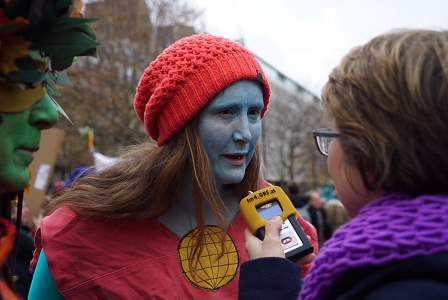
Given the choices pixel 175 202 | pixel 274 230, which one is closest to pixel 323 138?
pixel 274 230

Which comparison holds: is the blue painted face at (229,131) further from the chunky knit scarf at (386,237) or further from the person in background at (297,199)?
the person in background at (297,199)

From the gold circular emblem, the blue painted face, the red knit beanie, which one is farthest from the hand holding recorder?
the red knit beanie

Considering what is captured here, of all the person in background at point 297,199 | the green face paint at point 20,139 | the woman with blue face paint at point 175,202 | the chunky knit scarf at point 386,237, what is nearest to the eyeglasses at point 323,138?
the chunky knit scarf at point 386,237

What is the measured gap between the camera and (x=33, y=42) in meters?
1.26

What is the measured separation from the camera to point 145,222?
221 centimetres

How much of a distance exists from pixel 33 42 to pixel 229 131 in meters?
1.03

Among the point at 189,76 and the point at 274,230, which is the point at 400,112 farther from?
the point at 189,76

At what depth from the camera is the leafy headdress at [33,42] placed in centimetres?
117

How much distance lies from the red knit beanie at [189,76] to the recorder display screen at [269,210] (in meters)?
0.52

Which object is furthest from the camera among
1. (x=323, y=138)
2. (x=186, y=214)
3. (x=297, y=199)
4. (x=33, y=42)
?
(x=297, y=199)

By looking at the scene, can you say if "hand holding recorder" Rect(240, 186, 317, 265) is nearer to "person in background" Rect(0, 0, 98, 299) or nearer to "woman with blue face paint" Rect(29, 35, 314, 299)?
Answer: "woman with blue face paint" Rect(29, 35, 314, 299)

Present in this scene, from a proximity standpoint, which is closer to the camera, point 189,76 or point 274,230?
point 274,230

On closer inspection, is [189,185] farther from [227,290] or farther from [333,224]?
[333,224]

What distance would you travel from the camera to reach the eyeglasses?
4.82ft
